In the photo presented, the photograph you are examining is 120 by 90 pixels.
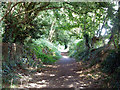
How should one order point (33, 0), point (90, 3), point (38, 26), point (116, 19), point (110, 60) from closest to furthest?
1. point (116, 19)
2. point (110, 60)
3. point (90, 3)
4. point (33, 0)
5. point (38, 26)

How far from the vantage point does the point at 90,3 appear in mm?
8242

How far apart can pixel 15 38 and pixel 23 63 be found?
227cm

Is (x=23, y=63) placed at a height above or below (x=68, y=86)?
above

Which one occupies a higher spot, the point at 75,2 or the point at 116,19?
the point at 75,2

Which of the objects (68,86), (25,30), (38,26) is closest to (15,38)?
(25,30)

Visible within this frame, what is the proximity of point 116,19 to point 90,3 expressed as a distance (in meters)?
2.60

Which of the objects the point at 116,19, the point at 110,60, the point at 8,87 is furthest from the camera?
the point at 110,60

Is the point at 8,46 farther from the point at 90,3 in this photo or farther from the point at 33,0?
the point at 90,3

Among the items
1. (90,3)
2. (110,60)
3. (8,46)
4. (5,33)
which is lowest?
(110,60)

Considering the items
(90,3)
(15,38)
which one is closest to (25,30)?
(15,38)

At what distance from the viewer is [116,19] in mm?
6230

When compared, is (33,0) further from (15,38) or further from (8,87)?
(8,87)

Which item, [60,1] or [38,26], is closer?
[60,1]

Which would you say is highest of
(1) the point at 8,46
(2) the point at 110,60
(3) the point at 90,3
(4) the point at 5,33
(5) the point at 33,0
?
(5) the point at 33,0
